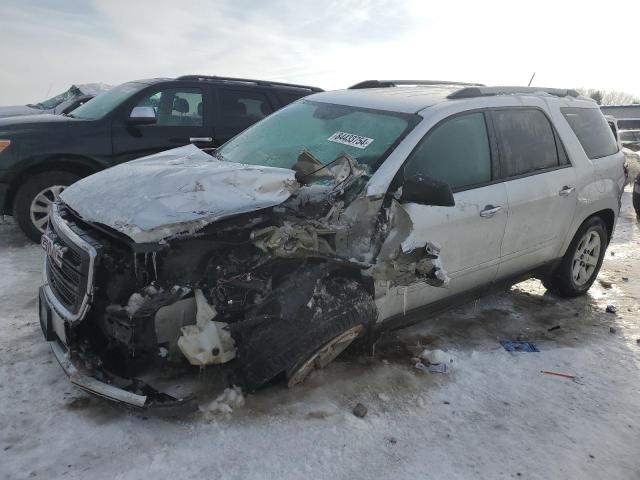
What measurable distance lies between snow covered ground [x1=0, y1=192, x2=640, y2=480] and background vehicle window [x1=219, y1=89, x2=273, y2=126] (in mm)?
3412

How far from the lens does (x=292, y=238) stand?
2740mm

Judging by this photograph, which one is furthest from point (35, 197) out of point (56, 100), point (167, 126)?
point (56, 100)

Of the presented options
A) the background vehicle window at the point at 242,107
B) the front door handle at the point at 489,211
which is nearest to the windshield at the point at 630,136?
the background vehicle window at the point at 242,107

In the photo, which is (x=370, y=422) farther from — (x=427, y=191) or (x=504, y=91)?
(x=504, y=91)

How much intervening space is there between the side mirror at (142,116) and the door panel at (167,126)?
0.23m

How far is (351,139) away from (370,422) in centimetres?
176

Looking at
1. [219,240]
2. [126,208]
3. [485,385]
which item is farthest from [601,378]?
[126,208]

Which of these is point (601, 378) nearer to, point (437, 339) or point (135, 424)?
point (437, 339)

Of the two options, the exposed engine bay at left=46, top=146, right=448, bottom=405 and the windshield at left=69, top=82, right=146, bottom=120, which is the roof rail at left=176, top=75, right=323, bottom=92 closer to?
the windshield at left=69, top=82, right=146, bottom=120

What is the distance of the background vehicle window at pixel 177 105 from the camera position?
20.3 ft

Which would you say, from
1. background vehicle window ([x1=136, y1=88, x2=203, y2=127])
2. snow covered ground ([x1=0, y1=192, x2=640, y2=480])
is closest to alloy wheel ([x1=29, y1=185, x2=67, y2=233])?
background vehicle window ([x1=136, y1=88, x2=203, y2=127])

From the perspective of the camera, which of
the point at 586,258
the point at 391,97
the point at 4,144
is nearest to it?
the point at 391,97

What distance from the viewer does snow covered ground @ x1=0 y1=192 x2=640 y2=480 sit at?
→ 248cm

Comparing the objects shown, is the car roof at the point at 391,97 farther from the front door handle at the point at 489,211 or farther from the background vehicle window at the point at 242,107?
the background vehicle window at the point at 242,107
